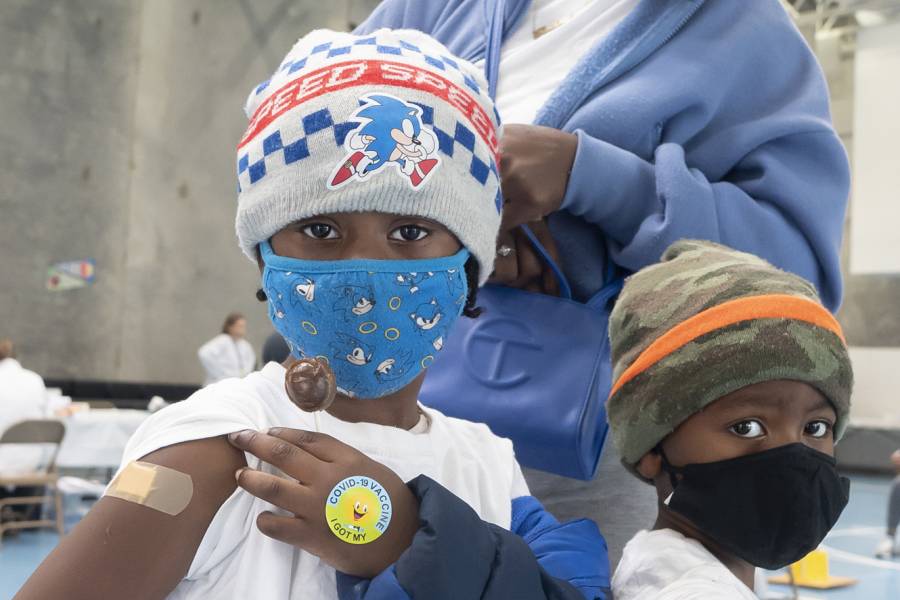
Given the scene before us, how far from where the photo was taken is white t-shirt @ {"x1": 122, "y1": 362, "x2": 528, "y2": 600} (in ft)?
2.60

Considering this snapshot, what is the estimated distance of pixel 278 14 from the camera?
40.4 feet

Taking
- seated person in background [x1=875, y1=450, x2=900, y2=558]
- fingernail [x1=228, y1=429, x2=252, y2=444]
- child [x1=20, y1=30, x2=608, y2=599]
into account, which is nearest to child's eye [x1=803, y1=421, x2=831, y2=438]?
child [x1=20, y1=30, x2=608, y2=599]

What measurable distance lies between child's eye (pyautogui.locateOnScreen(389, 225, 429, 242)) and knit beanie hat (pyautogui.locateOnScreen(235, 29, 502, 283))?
0.02m

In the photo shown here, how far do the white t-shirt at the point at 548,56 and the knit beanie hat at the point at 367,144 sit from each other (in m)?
0.35

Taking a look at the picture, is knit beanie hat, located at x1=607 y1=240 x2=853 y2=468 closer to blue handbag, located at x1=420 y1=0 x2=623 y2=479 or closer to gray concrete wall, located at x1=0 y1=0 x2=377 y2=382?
blue handbag, located at x1=420 y1=0 x2=623 y2=479

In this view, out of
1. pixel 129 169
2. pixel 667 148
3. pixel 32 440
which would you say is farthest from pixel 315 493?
pixel 129 169

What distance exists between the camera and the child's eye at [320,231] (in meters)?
0.88

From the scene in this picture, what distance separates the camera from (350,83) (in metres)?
Answer: 0.90

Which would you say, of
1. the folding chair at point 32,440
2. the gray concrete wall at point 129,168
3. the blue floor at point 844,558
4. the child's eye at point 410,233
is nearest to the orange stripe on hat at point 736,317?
the child's eye at point 410,233

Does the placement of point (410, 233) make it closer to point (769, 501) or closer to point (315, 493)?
point (315, 493)

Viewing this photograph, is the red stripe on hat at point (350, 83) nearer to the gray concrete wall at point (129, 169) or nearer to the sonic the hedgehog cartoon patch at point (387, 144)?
the sonic the hedgehog cartoon patch at point (387, 144)

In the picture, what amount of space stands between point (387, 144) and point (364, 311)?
16cm

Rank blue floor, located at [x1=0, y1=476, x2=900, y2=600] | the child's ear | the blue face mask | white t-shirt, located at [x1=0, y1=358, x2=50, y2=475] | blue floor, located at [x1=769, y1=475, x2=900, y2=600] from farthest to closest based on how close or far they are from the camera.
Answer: white t-shirt, located at [x1=0, y1=358, x2=50, y2=475]
blue floor, located at [x1=769, y1=475, x2=900, y2=600]
blue floor, located at [x1=0, y1=476, x2=900, y2=600]
the child's ear
the blue face mask

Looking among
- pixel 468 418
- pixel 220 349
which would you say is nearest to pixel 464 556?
pixel 468 418
